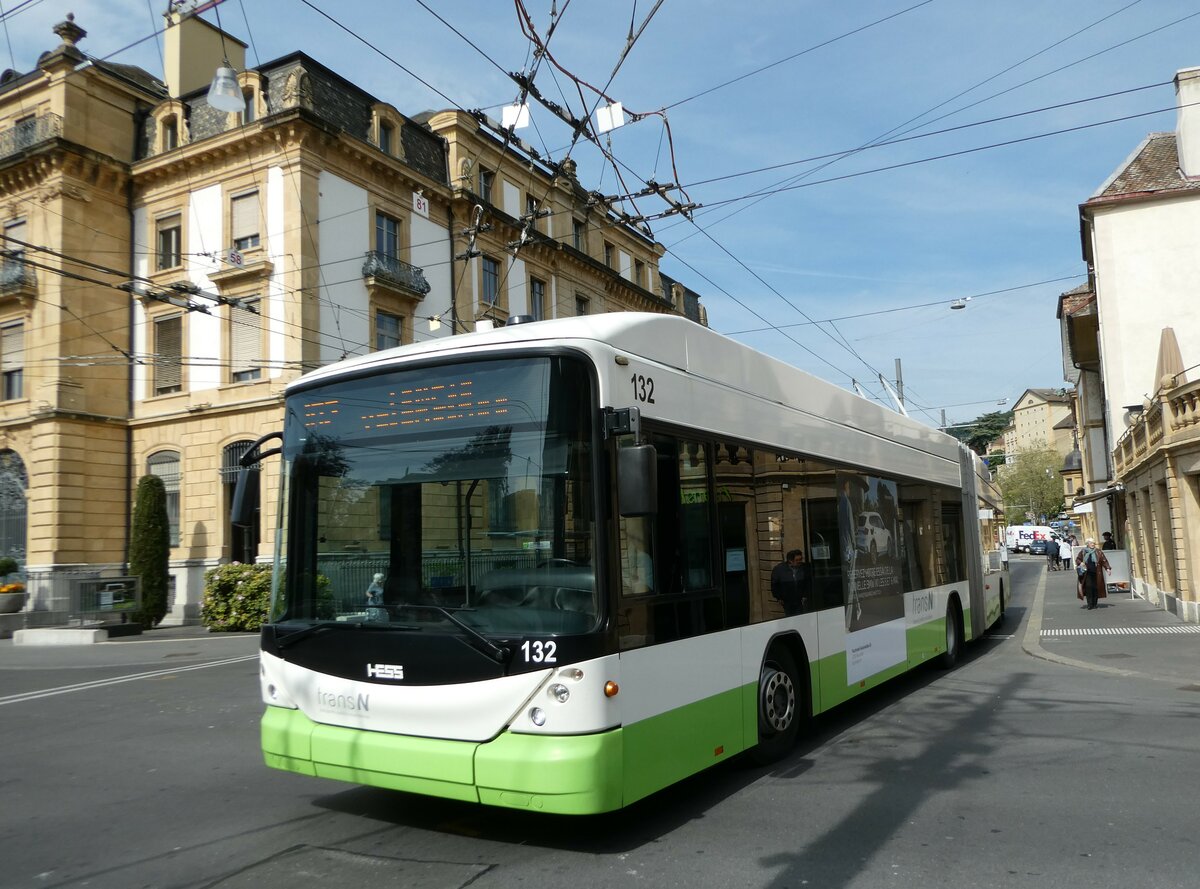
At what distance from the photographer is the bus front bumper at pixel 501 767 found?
15.9ft

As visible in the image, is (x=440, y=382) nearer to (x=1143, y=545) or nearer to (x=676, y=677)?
(x=676, y=677)

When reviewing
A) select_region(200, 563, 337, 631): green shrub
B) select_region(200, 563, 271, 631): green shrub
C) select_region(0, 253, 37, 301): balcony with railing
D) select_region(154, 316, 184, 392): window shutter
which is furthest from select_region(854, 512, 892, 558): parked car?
select_region(0, 253, 37, 301): balcony with railing

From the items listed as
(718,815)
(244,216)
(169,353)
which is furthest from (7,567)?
(718,815)

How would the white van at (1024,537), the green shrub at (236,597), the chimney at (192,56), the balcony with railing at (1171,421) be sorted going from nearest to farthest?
the balcony with railing at (1171,421) → the green shrub at (236,597) → the chimney at (192,56) → the white van at (1024,537)

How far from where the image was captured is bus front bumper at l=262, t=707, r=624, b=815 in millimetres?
4844

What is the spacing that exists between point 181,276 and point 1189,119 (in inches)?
1184

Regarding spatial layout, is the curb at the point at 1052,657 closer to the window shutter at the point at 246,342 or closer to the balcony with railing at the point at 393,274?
the balcony with railing at the point at 393,274

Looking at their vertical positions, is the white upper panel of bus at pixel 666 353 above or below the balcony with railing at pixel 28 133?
below

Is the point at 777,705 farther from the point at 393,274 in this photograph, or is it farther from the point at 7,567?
the point at 7,567

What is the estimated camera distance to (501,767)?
4945mm

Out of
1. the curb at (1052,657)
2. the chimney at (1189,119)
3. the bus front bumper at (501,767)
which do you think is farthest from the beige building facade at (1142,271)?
the bus front bumper at (501,767)

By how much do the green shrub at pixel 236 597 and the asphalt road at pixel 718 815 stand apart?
12883 millimetres

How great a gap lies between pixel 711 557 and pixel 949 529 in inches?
296

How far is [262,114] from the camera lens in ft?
87.9
